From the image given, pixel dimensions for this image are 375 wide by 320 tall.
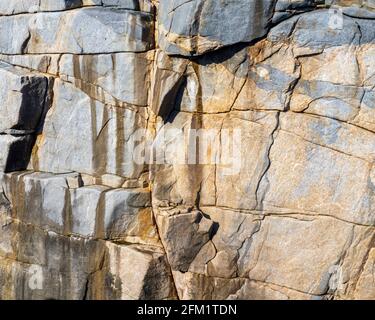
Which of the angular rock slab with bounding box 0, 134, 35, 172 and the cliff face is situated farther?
the angular rock slab with bounding box 0, 134, 35, 172

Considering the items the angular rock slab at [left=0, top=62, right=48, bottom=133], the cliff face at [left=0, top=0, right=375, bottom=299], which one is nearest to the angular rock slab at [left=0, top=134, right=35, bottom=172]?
the cliff face at [left=0, top=0, right=375, bottom=299]

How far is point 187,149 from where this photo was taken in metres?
7.86

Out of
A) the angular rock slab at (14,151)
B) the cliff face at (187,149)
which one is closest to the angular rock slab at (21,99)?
the cliff face at (187,149)

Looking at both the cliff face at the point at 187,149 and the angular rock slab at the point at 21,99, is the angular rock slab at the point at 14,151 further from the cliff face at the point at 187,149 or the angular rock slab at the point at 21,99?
the angular rock slab at the point at 21,99

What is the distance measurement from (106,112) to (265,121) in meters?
2.49

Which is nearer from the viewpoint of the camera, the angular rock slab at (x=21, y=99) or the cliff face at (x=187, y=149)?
the cliff face at (x=187, y=149)

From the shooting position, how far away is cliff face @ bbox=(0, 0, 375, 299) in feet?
23.3

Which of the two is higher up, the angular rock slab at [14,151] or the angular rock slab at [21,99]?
the angular rock slab at [21,99]

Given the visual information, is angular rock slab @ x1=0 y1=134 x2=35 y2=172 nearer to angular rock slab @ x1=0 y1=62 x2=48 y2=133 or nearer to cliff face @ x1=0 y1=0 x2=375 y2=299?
cliff face @ x1=0 y1=0 x2=375 y2=299

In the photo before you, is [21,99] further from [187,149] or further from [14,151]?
[187,149]

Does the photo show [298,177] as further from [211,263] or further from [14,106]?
[14,106]

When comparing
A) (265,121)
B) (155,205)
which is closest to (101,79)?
(155,205)

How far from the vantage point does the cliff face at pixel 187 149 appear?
23.3 ft

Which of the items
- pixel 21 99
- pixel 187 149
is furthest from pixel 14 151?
pixel 187 149
